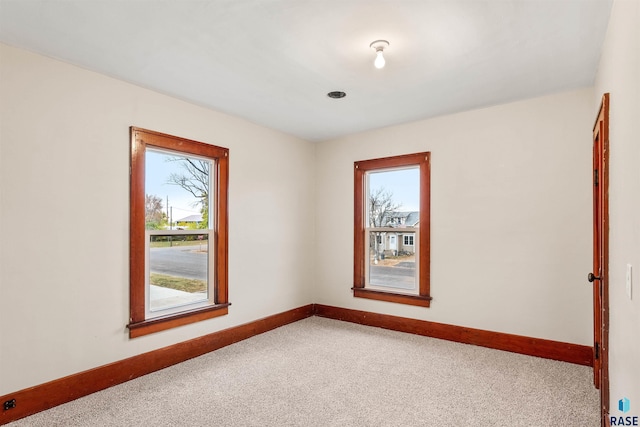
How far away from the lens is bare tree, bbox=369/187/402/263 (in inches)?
181

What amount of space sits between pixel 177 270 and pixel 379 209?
257cm

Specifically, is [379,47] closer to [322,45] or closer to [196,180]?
[322,45]

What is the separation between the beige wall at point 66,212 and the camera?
242cm

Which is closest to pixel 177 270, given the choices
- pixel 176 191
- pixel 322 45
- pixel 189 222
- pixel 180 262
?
pixel 180 262

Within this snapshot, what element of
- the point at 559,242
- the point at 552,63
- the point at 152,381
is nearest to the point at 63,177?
the point at 152,381

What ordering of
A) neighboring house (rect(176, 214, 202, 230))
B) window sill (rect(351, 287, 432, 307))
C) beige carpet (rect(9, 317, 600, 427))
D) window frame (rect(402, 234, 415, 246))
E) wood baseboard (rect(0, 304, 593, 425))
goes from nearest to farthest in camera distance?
beige carpet (rect(9, 317, 600, 427)) → wood baseboard (rect(0, 304, 593, 425)) → neighboring house (rect(176, 214, 202, 230)) → window sill (rect(351, 287, 432, 307)) → window frame (rect(402, 234, 415, 246))

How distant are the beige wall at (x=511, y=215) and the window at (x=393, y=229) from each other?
112 millimetres

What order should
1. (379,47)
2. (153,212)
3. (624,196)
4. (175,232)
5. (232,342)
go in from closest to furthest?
(624,196) < (379,47) < (153,212) < (175,232) < (232,342)

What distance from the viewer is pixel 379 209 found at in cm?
471

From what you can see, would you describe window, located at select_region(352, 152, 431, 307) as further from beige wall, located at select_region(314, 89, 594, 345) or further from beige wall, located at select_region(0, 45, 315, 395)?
beige wall, located at select_region(0, 45, 315, 395)

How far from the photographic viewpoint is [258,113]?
3.93m

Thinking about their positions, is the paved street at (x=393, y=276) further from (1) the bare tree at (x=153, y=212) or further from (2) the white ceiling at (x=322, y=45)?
(1) the bare tree at (x=153, y=212)

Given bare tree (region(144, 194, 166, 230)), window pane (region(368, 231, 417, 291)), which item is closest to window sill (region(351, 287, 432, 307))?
window pane (region(368, 231, 417, 291))

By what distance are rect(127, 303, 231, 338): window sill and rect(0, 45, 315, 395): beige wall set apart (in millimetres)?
64
